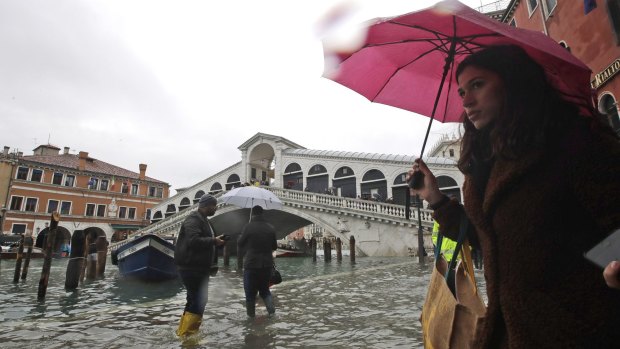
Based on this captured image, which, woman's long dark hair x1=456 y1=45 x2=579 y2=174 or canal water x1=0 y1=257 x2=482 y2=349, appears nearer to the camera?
woman's long dark hair x1=456 y1=45 x2=579 y2=174

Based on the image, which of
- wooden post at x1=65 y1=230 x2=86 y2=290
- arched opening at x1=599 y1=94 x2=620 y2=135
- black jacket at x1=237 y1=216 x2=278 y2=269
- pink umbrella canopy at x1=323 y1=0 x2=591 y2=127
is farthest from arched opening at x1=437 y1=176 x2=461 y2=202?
pink umbrella canopy at x1=323 y1=0 x2=591 y2=127

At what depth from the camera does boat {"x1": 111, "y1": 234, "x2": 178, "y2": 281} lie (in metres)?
10.5

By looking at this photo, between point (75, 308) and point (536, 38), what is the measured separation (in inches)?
314

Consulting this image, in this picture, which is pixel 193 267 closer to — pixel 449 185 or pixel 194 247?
pixel 194 247

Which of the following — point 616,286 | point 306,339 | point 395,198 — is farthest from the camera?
point 395,198

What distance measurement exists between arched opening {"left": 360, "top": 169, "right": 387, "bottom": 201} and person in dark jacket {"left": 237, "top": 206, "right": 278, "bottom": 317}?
69.5 ft

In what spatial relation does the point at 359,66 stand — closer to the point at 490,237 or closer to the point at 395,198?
the point at 490,237

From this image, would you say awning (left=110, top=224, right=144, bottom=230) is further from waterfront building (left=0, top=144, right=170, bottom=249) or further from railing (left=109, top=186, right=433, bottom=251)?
railing (left=109, top=186, right=433, bottom=251)

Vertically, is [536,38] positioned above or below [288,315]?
above

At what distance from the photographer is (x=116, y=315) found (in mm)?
5238

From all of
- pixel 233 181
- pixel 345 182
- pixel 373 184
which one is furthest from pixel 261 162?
pixel 373 184

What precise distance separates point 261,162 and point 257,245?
3070cm

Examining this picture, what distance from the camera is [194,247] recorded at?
409 centimetres

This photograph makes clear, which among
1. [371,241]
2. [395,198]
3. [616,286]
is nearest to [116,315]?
[616,286]
